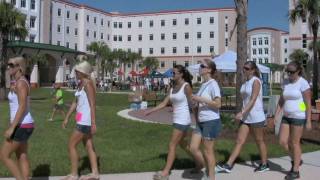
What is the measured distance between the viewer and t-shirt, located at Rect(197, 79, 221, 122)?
24.1 ft

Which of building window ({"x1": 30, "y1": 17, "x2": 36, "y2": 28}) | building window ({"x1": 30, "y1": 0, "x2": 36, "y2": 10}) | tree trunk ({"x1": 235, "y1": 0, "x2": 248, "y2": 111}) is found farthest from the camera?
building window ({"x1": 30, "y1": 17, "x2": 36, "y2": 28})

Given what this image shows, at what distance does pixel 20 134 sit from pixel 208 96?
259 cm

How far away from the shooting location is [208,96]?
7352 mm

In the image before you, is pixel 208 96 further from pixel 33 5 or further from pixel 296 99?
pixel 33 5

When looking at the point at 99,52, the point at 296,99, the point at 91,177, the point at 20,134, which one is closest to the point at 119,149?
the point at 91,177

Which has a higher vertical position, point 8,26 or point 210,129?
point 8,26

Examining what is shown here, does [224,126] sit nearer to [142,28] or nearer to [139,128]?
[139,128]

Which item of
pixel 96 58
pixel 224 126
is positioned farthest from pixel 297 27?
pixel 224 126

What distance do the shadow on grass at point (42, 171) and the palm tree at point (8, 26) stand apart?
25515mm

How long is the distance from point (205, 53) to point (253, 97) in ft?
313

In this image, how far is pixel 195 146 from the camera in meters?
7.58

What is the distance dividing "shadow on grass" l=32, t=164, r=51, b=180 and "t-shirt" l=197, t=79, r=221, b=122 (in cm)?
248

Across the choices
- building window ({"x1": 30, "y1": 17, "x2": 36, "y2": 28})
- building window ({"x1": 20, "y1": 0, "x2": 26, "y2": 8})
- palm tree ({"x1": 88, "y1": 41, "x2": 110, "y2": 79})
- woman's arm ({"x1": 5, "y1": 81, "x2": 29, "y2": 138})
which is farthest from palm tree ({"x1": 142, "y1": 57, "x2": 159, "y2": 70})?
woman's arm ({"x1": 5, "y1": 81, "x2": 29, "y2": 138})

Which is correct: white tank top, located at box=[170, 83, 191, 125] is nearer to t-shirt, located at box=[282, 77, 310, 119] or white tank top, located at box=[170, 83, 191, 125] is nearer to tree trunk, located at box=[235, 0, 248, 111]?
t-shirt, located at box=[282, 77, 310, 119]
